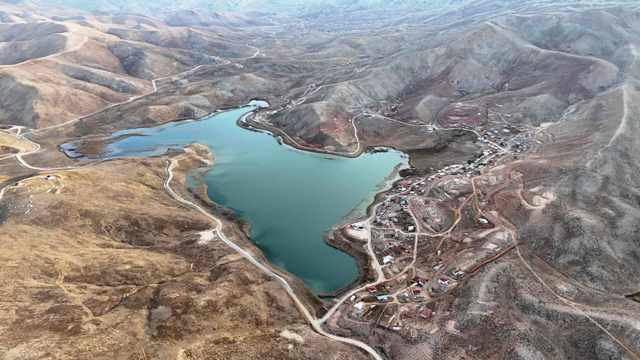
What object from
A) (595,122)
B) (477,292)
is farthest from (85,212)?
(595,122)

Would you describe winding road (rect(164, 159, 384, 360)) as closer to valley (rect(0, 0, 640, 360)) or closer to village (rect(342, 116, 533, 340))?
valley (rect(0, 0, 640, 360))

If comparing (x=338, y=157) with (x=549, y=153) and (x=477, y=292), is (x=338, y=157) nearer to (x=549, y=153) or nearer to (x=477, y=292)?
(x=549, y=153)

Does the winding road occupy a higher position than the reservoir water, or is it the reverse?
the winding road

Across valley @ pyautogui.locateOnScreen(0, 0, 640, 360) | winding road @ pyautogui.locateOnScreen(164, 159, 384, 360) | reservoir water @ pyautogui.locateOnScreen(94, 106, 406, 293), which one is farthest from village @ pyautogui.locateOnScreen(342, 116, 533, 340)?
reservoir water @ pyautogui.locateOnScreen(94, 106, 406, 293)

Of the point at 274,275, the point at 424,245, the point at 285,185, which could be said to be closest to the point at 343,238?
the point at 424,245

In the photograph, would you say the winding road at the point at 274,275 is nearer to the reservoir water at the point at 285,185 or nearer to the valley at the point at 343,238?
the valley at the point at 343,238
